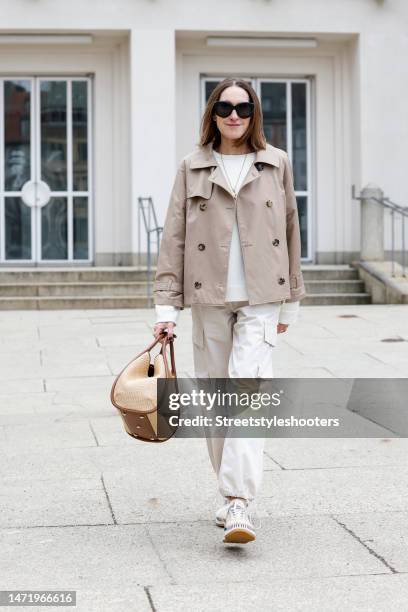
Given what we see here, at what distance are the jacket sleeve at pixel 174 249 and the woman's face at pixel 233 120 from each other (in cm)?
25

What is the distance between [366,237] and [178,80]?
13.8 feet

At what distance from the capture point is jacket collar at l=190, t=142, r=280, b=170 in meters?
4.59

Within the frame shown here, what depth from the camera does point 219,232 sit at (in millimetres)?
4531

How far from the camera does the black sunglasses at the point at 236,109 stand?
4.51 m

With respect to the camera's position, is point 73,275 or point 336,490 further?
point 73,275

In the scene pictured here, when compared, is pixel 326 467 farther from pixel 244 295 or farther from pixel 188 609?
pixel 188 609

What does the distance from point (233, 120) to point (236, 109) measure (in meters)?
0.05

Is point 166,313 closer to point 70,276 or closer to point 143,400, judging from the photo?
point 143,400

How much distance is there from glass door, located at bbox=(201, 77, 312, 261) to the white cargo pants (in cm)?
1328

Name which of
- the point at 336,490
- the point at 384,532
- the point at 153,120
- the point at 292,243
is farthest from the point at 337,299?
the point at 384,532

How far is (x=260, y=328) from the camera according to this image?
4500 mm

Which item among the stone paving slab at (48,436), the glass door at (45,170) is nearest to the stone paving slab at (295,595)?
the stone paving slab at (48,436)

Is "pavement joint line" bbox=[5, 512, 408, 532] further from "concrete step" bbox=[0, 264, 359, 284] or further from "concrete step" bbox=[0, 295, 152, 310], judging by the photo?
"concrete step" bbox=[0, 264, 359, 284]

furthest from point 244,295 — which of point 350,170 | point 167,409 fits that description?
point 350,170
